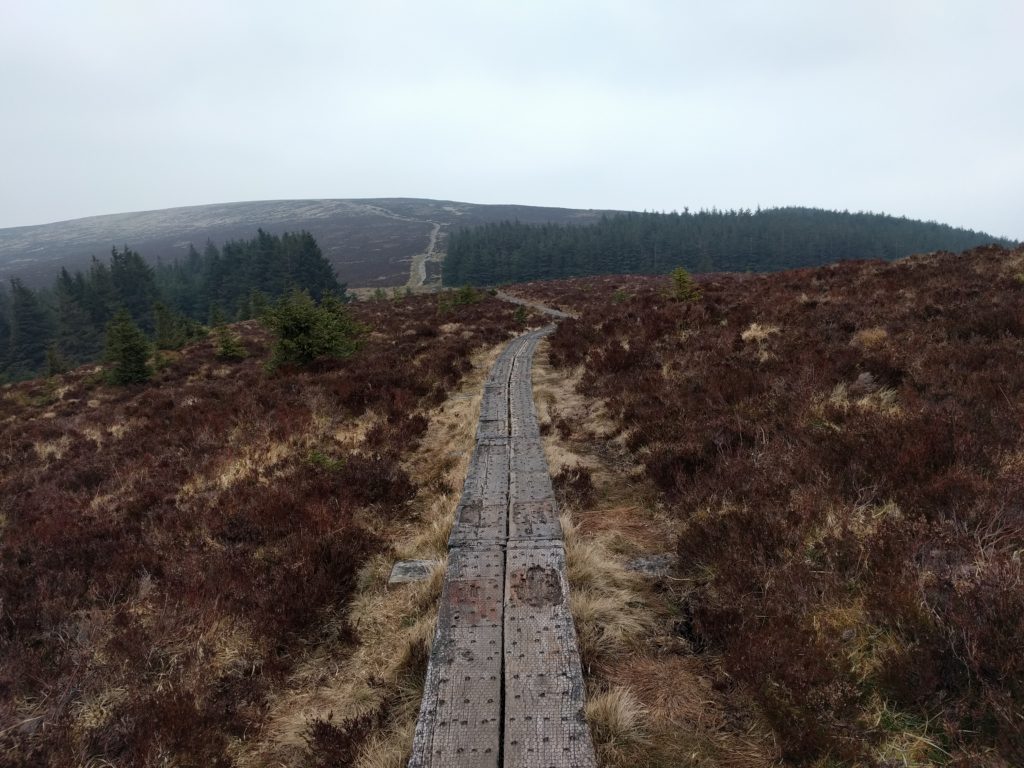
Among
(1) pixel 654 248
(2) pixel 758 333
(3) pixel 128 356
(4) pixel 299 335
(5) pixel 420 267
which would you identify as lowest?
(3) pixel 128 356

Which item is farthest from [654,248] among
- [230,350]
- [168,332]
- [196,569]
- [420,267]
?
[196,569]

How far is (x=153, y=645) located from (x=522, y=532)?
3.20m

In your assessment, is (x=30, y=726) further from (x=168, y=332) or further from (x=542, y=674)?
(x=168, y=332)

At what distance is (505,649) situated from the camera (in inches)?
136

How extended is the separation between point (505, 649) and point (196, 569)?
3.46 metres

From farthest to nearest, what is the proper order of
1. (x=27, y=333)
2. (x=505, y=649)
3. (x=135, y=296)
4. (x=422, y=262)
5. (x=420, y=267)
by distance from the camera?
1. (x=422, y=262)
2. (x=420, y=267)
3. (x=135, y=296)
4. (x=27, y=333)
5. (x=505, y=649)

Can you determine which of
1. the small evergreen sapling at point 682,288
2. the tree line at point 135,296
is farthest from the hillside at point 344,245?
the small evergreen sapling at point 682,288

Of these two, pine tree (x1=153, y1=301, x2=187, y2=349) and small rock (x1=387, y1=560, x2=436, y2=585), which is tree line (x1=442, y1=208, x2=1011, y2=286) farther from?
small rock (x1=387, y1=560, x2=436, y2=585)

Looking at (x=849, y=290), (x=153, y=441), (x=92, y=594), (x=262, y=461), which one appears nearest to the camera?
(x=92, y=594)

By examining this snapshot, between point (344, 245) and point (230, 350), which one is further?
point (344, 245)

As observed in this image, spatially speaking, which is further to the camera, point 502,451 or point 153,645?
point 502,451

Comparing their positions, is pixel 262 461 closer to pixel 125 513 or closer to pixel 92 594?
pixel 125 513

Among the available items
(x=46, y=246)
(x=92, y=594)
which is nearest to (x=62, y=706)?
(x=92, y=594)

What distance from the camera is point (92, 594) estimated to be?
15.4ft
